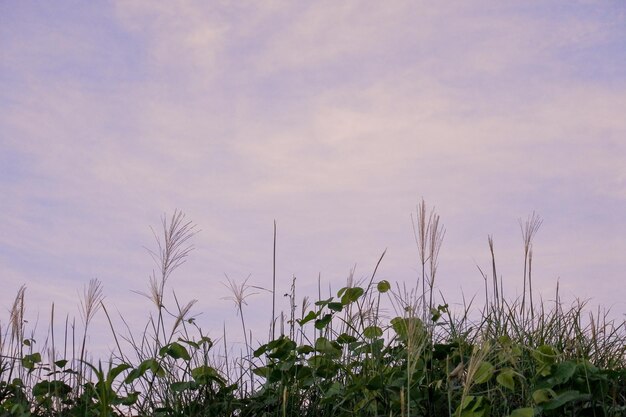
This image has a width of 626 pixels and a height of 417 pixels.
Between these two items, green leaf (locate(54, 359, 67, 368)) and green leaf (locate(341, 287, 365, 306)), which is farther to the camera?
green leaf (locate(54, 359, 67, 368))

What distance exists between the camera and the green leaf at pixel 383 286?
3.72 metres

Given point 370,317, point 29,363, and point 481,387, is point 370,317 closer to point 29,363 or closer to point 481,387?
point 481,387

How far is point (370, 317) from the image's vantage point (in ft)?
12.7

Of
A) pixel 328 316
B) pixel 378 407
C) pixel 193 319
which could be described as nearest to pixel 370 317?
pixel 328 316

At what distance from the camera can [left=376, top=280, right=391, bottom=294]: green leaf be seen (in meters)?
3.72

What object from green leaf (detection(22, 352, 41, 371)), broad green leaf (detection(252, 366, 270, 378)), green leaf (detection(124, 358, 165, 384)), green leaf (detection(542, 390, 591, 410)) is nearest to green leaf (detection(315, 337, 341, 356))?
broad green leaf (detection(252, 366, 270, 378))

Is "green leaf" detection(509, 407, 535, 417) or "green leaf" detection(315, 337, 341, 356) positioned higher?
"green leaf" detection(315, 337, 341, 356)

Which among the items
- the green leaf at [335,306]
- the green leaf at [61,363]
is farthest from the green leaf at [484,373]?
the green leaf at [61,363]

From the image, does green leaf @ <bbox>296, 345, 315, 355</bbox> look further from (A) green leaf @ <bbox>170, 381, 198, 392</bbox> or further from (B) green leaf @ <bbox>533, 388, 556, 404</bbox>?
(B) green leaf @ <bbox>533, 388, 556, 404</bbox>

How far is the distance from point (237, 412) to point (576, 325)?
75.6 inches

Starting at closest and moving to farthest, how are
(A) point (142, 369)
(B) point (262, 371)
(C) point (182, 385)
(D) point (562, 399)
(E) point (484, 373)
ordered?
(E) point (484, 373) → (D) point (562, 399) → (A) point (142, 369) → (C) point (182, 385) → (B) point (262, 371)

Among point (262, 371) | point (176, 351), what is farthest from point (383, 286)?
point (176, 351)

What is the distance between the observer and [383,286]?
12.2ft

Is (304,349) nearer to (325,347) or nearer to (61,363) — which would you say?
(325,347)
